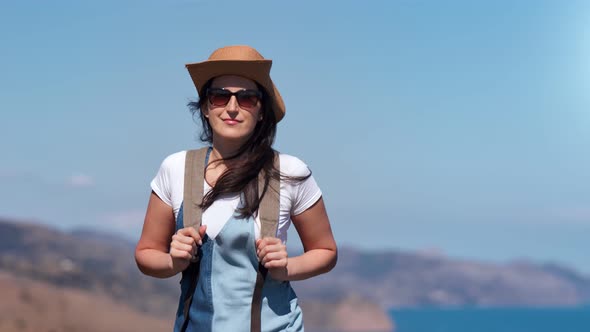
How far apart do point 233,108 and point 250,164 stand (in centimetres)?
32

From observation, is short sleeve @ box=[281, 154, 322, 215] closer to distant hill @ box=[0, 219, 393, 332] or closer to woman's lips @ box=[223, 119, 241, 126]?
woman's lips @ box=[223, 119, 241, 126]

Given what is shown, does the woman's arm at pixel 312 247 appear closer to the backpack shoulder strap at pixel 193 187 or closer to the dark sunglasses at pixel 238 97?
the backpack shoulder strap at pixel 193 187

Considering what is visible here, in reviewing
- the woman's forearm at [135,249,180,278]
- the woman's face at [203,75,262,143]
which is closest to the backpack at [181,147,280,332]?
the woman's forearm at [135,249,180,278]

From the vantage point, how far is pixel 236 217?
16.5 feet

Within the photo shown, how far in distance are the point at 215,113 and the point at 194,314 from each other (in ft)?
3.62

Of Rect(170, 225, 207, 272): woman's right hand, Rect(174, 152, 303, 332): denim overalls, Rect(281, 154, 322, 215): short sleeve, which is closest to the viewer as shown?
Rect(170, 225, 207, 272): woman's right hand

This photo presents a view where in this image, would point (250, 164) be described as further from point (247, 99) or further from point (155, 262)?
point (155, 262)

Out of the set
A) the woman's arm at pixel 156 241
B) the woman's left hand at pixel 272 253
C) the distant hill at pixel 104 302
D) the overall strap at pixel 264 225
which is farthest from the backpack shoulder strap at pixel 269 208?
the distant hill at pixel 104 302

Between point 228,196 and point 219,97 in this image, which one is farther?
point 219,97

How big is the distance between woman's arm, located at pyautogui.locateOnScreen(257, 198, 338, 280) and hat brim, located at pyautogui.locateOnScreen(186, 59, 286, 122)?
0.64m

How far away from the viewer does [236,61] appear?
5219 mm

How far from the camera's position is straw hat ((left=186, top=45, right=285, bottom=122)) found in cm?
523

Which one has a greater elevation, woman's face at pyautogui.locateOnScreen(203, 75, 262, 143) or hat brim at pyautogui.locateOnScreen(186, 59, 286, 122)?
hat brim at pyautogui.locateOnScreen(186, 59, 286, 122)

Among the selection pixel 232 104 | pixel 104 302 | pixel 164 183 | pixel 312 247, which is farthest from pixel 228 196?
pixel 104 302
